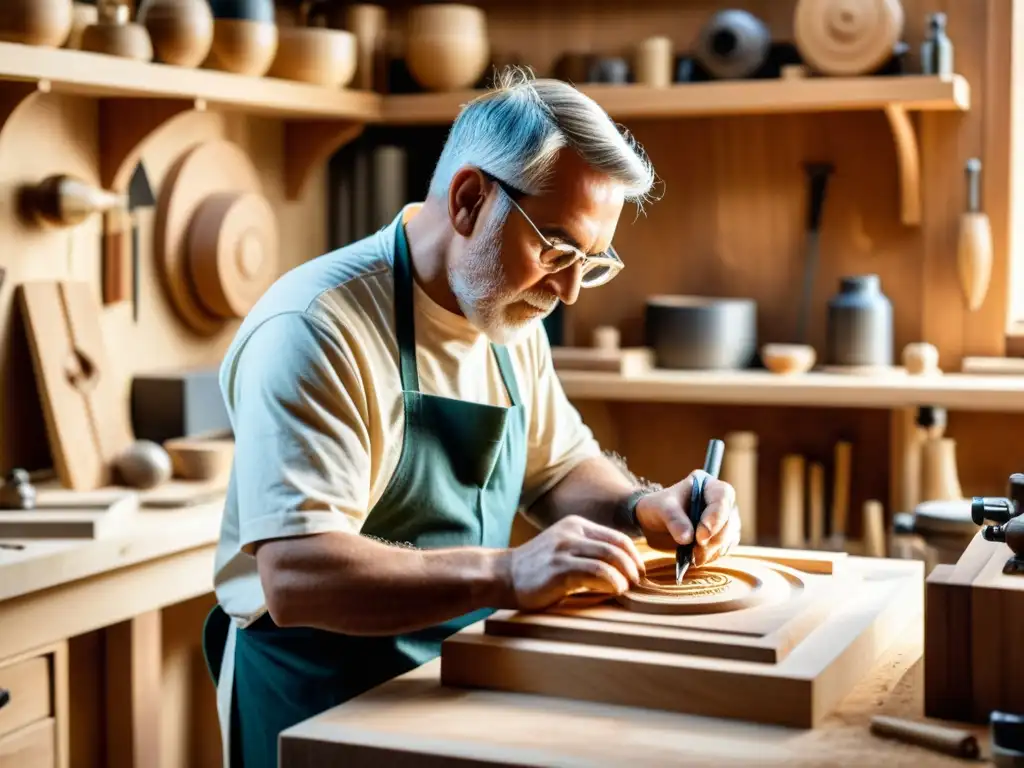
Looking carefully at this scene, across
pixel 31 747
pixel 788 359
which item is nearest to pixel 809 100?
pixel 788 359

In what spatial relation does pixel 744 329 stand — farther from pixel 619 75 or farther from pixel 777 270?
pixel 619 75

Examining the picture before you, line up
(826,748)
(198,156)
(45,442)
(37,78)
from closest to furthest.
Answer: (826,748) < (37,78) < (45,442) < (198,156)

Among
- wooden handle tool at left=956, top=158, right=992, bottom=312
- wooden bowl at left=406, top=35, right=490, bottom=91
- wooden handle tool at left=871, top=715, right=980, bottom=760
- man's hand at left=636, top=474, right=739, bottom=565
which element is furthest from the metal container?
wooden handle tool at left=871, top=715, right=980, bottom=760

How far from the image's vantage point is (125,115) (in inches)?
134

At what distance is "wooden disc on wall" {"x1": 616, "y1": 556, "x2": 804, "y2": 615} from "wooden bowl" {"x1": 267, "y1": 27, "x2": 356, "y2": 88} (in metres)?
2.07

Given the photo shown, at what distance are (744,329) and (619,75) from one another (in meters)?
0.79

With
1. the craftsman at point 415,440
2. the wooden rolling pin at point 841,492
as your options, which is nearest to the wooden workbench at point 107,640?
the craftsman at point 415,440

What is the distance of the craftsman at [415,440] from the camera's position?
1.92m

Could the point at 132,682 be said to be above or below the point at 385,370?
below

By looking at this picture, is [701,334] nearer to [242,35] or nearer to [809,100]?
[809,100]

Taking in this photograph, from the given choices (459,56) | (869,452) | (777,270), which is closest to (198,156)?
(459,56)

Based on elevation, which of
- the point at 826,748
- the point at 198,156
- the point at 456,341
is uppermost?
the point at 198,156

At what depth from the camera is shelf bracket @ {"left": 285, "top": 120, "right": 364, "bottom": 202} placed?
160 inches

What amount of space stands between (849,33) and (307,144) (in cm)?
154
